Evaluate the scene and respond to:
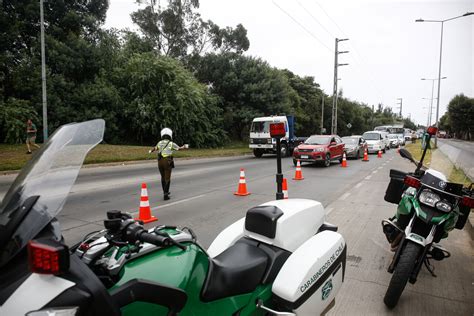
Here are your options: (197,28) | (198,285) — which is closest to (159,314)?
(198,285)

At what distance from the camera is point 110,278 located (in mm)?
1521

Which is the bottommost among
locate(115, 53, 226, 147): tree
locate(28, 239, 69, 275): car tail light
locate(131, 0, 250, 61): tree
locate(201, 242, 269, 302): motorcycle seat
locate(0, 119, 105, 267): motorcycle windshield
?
locate(201, 242, 269, 302): motorcycle seat

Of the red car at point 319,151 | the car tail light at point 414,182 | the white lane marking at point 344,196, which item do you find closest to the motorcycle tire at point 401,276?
the car tail light at point 414,182

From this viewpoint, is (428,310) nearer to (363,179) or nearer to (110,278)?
(110,278)

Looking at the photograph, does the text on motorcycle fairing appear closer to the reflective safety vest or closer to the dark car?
the reflective safety vest

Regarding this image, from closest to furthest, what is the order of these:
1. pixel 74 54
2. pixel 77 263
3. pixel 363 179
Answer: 1. pixel 77 263
2. pixel 363 179
3. pixel 74 54

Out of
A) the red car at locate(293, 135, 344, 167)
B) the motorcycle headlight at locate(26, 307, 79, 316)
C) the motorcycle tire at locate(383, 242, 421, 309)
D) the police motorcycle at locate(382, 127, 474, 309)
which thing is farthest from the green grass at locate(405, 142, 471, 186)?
the motorcycle headlight at locate(26, 307, 79, 316)

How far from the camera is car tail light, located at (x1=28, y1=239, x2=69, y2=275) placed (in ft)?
3.98

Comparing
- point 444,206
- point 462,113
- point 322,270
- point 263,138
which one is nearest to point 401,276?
point 444,206

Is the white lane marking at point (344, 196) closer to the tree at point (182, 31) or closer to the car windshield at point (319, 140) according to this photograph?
the car windshield at point (319, 140)

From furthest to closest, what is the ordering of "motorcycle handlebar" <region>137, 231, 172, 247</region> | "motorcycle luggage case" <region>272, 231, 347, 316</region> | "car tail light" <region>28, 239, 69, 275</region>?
"motorcycle luggage case" <region>272, 231, 347, 316</region> < "motorcycle handlebar" <region>137, 231, 172, 247</region> < "car tail light" <region>28, 239, 69, 275</region>

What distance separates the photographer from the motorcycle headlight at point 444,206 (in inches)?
133

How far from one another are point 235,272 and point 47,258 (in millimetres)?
1104

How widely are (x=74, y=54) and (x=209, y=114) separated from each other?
11.1 metres
